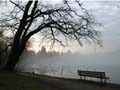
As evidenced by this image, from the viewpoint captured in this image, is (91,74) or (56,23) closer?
(91,74)

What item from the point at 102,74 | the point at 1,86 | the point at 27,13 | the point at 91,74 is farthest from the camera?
the point at 27,13

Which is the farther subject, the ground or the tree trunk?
the tree trunk

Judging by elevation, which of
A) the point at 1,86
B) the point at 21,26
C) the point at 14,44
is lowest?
the point at 1,86

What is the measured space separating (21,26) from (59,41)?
14.5 feet

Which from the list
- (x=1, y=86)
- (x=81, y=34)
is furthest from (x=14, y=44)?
(x=1, y=86)

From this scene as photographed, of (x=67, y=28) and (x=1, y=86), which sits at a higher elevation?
(x=67, y=28)

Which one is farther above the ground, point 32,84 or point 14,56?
point 14,56

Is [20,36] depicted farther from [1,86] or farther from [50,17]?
[1,86]

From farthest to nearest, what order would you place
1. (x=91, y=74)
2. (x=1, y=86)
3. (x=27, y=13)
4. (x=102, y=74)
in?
1. (x=27, y=13)
2. (x=91, y=74)
3. (x=102, y=74)
4. (x=1, y=86)

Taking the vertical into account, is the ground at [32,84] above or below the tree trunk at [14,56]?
below

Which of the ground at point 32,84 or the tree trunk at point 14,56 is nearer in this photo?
the ground at point 32,84

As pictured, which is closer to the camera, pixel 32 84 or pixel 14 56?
pixel 32 84

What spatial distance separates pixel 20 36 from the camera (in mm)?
27422

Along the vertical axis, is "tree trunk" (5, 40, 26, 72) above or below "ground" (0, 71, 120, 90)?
above
